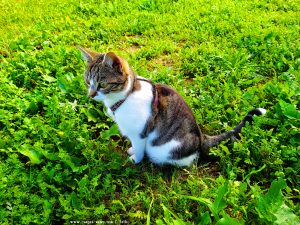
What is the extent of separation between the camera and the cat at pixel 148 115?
303 cm

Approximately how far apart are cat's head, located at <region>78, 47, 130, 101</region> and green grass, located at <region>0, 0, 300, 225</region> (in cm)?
62

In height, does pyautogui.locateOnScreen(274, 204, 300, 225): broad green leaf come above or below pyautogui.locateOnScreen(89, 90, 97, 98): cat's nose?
below

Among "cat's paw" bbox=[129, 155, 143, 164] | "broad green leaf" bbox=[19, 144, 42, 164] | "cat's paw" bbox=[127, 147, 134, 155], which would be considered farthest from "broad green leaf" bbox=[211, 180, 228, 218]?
"broad green leaf" bbox=[19, 144, 42, 164]

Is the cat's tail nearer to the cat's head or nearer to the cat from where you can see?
the cat

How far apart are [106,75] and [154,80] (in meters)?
1.51

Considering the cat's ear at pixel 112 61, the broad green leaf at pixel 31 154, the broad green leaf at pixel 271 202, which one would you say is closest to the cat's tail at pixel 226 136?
the broad green leaf at pixel 271 202

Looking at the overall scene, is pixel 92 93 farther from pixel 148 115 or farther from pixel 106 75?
pixel 148 115

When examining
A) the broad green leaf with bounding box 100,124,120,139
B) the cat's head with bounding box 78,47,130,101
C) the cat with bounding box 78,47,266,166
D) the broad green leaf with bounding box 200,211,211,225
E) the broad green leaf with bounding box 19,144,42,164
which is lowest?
the broad green leaf with bounding box 200,211,211,225

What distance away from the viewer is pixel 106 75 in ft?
9.71

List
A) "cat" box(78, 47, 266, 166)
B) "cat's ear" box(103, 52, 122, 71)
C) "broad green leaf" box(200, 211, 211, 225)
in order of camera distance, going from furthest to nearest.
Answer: "cat" box(78, 47, 266, 166), "cat's ear" box(103, 52, 122, 71), "broad green leaf" box(200, 211, 211, 225)

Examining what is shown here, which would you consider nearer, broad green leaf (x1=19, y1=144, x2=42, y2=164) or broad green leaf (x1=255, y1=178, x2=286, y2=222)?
broad green leaf (x1=255, y1=178, x2=286, y2=222)

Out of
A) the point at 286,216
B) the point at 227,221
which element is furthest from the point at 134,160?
the point at 286,216

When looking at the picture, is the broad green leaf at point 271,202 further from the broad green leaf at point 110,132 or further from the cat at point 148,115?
the broad green leaf at point 110,132

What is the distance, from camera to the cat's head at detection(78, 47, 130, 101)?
2.93 metres
